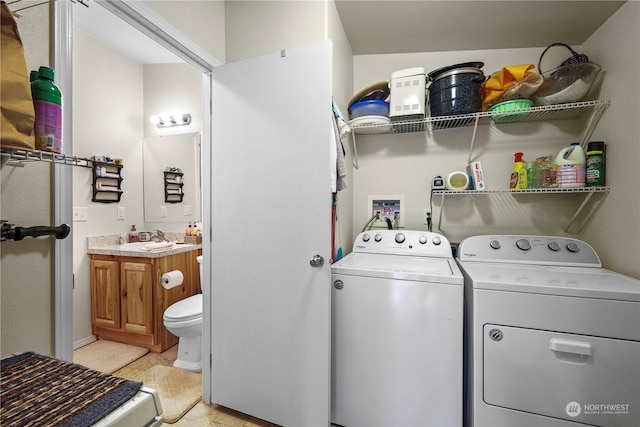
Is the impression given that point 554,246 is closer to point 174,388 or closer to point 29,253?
point 29,253

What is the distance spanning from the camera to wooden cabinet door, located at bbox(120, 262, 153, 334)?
2336 millimetres

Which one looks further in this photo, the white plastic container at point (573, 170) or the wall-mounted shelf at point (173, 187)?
the wall-mounted shelf at point (173, 187)

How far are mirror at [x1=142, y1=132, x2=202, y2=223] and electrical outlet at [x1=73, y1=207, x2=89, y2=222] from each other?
58cm

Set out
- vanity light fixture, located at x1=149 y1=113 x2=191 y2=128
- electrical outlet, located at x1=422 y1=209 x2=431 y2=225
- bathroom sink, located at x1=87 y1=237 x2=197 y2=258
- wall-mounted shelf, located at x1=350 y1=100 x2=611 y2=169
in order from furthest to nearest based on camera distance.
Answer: vanity light fixture, located at x1=149 y1=113 x2=191 y2=128 < bathroom sink, located at x1=87 y1=237 x2=197 y2=258 < electrical outlet, located at x1=422 y1=209 x2=431 y2=225 < wall-mounted shelf, located at x1=350 y1=100 x2=611 y2=169

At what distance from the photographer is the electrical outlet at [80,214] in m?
2.43

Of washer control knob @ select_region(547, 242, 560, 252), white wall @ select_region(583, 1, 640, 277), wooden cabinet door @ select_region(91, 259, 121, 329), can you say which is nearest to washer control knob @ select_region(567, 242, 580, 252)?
washer control knob @ select_region(547, 242, 560, 252)

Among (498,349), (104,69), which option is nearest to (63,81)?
(498,349)

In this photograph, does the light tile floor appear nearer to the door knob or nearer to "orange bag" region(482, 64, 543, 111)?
the door knob

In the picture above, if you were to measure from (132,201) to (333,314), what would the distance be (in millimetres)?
2640

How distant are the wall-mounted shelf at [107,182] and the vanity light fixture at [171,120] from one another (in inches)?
24.5

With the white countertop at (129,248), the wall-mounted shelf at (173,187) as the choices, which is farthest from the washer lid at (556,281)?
the wall-mounted shelf at (173,187)

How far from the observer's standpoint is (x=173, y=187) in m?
2.97

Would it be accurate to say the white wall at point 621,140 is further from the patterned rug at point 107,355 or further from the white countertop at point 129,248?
the patterned rug at point 107,355

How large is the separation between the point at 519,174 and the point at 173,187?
316 cm
